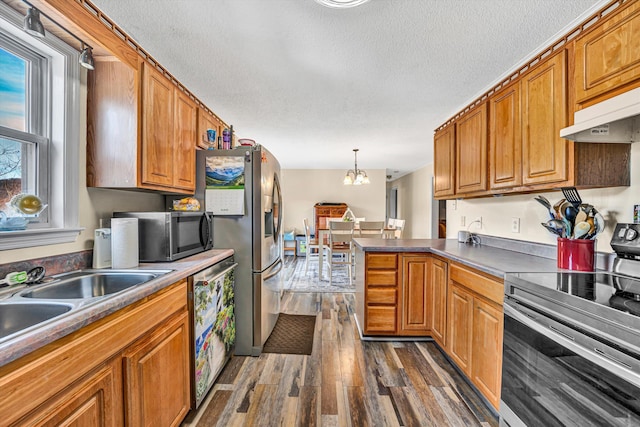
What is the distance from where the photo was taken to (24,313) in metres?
1.03

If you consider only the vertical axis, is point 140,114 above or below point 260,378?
above

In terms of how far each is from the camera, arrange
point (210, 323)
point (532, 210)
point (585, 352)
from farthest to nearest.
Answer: point (532, 210) < point (210, 323) < point (585, 352)

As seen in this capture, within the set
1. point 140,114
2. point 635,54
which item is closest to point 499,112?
point 635,54

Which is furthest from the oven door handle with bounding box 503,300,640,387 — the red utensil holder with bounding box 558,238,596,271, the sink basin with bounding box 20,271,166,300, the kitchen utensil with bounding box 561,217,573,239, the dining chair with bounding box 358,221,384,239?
the dining chair with bounding box 358,221,384,239

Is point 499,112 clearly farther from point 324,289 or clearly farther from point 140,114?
point 324,289

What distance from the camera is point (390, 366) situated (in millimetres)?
2172

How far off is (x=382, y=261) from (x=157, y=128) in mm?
1994

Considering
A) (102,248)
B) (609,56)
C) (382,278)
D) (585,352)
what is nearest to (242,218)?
(102,248)

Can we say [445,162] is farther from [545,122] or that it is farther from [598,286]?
[598,286]

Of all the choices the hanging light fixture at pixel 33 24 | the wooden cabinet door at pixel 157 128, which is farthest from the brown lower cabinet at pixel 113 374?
the hanging light fixture at pixel 33 24

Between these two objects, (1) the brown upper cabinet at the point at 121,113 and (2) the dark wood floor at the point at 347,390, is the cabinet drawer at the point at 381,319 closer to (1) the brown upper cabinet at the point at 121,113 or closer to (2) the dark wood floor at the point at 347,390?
(2) the dark wood floor at the point at 347,390

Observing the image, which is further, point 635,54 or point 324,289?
point 324,289

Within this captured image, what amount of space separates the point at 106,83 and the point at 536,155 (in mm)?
2587

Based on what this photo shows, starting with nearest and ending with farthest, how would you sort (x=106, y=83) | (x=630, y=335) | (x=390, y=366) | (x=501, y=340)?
(x=630, y=335)
(x=501, y=340)
(x=106, y=83)
(x=390, y=366)
